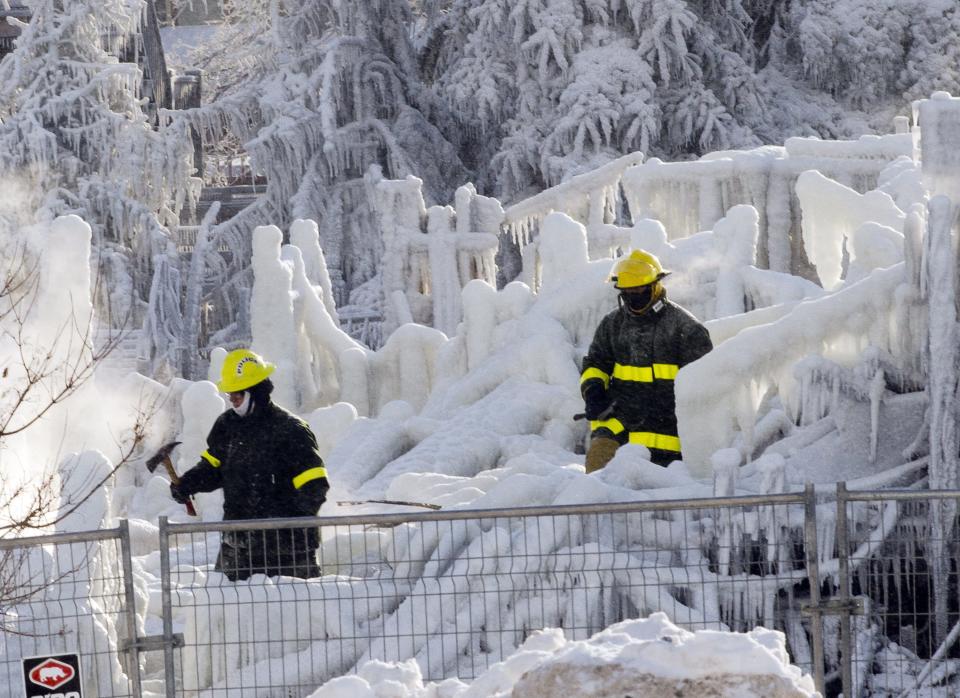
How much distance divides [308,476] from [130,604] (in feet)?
6.26

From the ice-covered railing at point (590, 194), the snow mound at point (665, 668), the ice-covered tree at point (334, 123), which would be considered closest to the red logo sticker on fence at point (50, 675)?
the snow mound at point (665, 668)

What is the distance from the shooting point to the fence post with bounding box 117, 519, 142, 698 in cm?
752

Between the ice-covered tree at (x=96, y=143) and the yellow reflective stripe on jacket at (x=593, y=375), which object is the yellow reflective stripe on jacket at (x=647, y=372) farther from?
the ice-covered tree at (x=96, y=143)

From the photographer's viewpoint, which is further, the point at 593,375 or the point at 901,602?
the point at 593,375

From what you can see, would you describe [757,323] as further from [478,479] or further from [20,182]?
[20,182]

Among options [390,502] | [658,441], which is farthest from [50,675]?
[658,441]

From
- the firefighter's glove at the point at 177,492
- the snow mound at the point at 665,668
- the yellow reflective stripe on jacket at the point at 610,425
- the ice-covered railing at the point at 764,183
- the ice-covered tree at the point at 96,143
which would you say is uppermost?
the ice-covered tree at the point at 96,143

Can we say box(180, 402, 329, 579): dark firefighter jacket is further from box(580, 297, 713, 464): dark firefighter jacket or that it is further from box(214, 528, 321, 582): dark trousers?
box(580, 297, 713, 464): dark firefighter jacket

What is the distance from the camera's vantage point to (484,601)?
8.44 m

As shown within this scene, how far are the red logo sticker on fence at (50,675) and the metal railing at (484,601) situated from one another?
292 mm

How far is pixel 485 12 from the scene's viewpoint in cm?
2952

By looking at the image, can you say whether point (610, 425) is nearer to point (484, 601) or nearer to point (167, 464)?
point (167, 464)

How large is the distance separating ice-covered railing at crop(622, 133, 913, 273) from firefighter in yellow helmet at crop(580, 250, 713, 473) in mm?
6288

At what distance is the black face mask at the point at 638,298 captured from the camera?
10.8m
